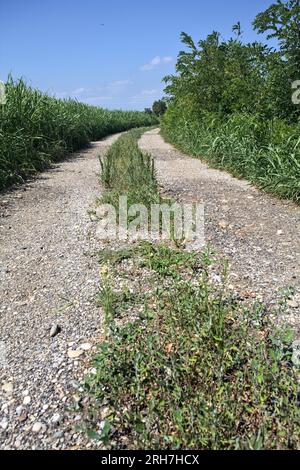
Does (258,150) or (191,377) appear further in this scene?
(258,150)

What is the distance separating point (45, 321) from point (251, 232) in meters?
2.20

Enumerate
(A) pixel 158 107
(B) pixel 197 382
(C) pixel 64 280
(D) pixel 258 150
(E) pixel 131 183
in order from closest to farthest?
1. (B) pixel 197 382
2. (C) pixel 64 280
3. (E) pixel 131 183
4. (D) pixel 258 150
5. (A) pixel 158 107

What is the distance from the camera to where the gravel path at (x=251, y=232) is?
2.37 m

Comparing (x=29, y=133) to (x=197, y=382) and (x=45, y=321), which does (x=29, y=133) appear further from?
(x=197, y=382)

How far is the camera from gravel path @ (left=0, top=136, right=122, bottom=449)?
1499 mm

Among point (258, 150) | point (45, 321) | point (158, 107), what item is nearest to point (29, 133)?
point (258, 150)

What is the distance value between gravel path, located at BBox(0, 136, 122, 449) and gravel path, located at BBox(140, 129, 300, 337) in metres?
1.10

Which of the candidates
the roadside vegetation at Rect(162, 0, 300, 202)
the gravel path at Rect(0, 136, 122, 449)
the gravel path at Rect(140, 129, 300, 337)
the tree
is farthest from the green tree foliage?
the tree

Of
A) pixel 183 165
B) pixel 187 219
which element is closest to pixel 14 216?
pixel 187 219

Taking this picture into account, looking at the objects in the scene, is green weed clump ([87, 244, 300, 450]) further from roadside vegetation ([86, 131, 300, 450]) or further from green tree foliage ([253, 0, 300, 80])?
green tree foliage ([253, 0, 300, 80])

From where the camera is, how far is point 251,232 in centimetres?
347

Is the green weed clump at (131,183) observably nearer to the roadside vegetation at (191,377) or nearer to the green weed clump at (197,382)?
the roadside vegetation at (191,377)

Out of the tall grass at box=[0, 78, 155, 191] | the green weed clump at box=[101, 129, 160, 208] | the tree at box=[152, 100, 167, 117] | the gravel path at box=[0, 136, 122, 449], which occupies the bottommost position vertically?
the gravel path at box=[0, 136, 122, 449]

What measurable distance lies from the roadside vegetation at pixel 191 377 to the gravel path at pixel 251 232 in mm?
302
